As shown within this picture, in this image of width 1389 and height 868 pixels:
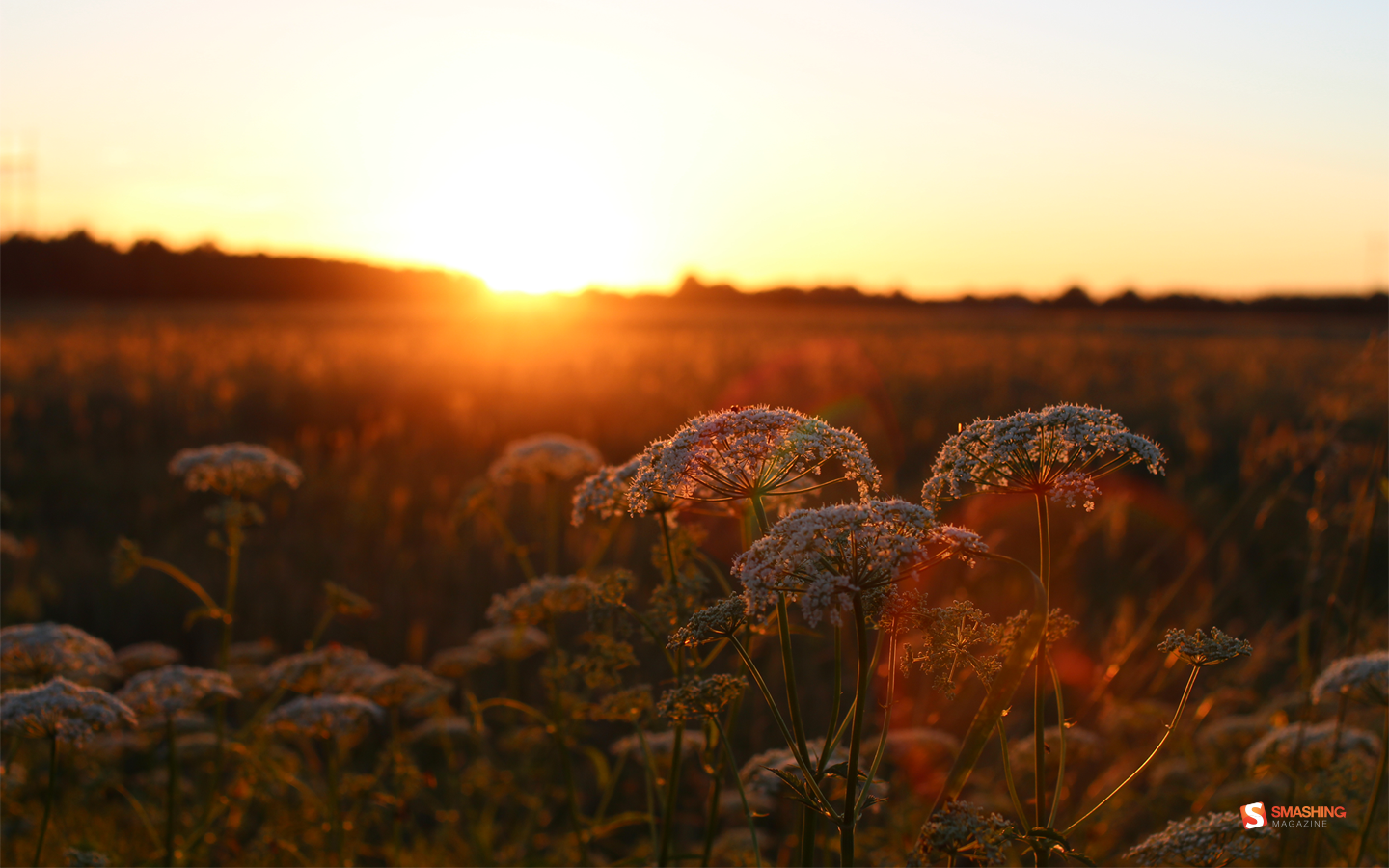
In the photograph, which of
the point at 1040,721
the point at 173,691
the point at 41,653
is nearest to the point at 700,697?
the point at 1040,721

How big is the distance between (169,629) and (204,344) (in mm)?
19339

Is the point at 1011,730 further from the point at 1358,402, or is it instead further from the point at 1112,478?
the point at 1112,478

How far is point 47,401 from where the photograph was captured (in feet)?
50.8

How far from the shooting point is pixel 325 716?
10.4ft

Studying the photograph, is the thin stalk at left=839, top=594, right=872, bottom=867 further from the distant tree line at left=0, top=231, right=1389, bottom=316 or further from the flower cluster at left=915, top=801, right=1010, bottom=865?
the distant tree line at left=0, top=231, right=1389, bottom=316

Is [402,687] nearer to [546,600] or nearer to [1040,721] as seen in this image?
[546,600]

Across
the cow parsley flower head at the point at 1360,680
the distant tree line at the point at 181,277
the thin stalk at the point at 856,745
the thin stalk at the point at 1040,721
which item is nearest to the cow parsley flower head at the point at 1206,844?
the thin stalk at the point at 1040,721

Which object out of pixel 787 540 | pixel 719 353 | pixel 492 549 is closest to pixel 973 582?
pixel 492 549

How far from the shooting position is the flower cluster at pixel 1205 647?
5.30ft

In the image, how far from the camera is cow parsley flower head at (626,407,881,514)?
1.78 m

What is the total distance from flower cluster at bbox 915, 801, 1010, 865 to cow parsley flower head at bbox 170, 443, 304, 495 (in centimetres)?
338

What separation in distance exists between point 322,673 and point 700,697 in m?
2.65

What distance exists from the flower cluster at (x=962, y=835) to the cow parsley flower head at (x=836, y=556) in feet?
1.47

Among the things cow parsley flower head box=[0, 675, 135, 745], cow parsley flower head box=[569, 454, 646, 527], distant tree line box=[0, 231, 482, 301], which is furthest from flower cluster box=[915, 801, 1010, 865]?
distant tree line box=[0, 231, 482, 301]
